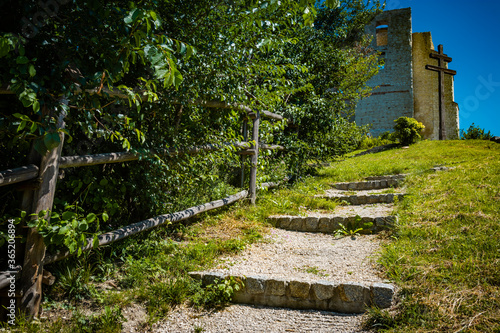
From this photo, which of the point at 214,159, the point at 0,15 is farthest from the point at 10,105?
the point at 214,159

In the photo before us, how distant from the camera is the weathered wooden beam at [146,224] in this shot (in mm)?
2381

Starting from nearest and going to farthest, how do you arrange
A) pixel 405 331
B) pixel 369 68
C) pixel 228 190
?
pixel 405 331
pixel 228 190
pixel 369 68

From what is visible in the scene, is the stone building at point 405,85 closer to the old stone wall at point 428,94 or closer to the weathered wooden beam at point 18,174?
the old stone wall at point 428,94

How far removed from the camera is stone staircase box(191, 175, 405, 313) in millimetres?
2523

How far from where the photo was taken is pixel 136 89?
284cm

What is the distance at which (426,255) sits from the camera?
283 centimetres

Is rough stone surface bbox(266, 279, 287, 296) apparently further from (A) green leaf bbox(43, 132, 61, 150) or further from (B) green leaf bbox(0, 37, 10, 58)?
(B) green leaf bbox(0, 37, 10, 58)

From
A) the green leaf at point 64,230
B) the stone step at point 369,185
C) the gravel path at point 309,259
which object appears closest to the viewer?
the green leaf at point 64,230

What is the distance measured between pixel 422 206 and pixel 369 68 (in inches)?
286

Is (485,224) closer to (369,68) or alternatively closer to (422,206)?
(422,206)

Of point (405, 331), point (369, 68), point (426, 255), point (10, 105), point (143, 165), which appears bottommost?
point (405, 331)

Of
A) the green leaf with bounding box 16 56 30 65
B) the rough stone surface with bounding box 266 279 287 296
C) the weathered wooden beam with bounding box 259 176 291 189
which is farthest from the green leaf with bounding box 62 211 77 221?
the weathered wooden beam with bounding box 259 176 291 189

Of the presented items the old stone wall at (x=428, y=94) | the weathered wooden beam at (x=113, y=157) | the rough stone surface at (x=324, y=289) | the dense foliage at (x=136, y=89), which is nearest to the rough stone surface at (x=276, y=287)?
the rough stone surface at (x=324, y=289)

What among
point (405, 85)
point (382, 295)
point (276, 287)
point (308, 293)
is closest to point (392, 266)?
point (382, 295)
